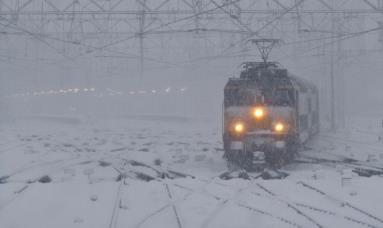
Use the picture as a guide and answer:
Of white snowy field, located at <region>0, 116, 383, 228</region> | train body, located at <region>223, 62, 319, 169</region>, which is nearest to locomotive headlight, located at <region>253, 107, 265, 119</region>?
train body, located at <region>223, 62, 319, 169</region>

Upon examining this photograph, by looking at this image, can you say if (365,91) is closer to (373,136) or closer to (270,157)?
(373,136)

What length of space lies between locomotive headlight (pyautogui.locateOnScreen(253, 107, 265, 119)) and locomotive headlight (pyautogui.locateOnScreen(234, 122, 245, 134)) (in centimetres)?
48

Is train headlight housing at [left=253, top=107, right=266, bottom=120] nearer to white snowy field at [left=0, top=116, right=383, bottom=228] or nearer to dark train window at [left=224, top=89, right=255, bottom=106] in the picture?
dark train window at [left=224, top=89, right=255, bottom=106]

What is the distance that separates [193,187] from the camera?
12.4m

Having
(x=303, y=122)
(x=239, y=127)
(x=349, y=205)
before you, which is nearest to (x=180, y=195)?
(x=349, y=205)

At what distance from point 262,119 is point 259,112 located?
0.22 meters

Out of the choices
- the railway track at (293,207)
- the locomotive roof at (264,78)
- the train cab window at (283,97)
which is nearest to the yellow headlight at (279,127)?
the train cab window at (283,97)

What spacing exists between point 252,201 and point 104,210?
9.13 ft

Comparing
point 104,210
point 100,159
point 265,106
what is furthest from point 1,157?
point 104,210

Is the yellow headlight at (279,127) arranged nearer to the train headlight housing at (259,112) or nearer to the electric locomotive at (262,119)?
the electric locomotive at (262,119)

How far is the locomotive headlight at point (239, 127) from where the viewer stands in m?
16.1

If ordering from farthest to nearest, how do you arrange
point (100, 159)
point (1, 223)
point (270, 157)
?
point (100, 159) → point (270, 157) → point (1, 223)

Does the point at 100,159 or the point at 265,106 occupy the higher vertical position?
the point at 265,106

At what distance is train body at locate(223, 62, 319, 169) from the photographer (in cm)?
1584
